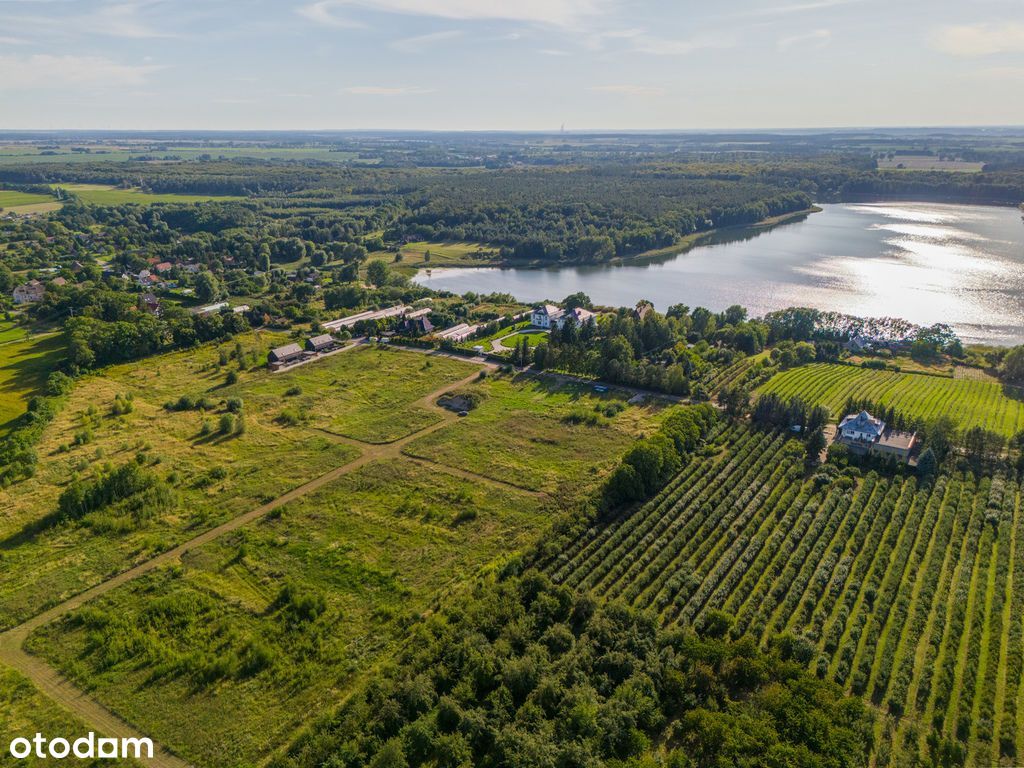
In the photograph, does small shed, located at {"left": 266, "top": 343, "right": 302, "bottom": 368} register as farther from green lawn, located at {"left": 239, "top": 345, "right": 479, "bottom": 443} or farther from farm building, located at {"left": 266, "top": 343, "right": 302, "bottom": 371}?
green lawn, located at {"left": 239, "top": 345, "right": 479, "bottom": 443}

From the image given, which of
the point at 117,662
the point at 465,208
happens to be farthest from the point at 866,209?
the point at 117,662

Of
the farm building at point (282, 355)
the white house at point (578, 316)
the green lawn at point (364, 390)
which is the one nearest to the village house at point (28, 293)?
the farm building at point (282, 355)

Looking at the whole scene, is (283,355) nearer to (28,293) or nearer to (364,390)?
(364,390)

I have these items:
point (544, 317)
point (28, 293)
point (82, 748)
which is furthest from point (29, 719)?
point (28, 293)

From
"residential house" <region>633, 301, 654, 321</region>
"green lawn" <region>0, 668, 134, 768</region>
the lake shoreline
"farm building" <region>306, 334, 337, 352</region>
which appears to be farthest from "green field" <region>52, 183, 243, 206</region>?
"green lawn" <region>0, 668, 134, 768</region>

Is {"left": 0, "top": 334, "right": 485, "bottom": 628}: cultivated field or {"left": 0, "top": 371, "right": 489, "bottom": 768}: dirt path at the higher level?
{"left": 0, "top": 334, "right": 485, "bottom": 628}: cultivated field
